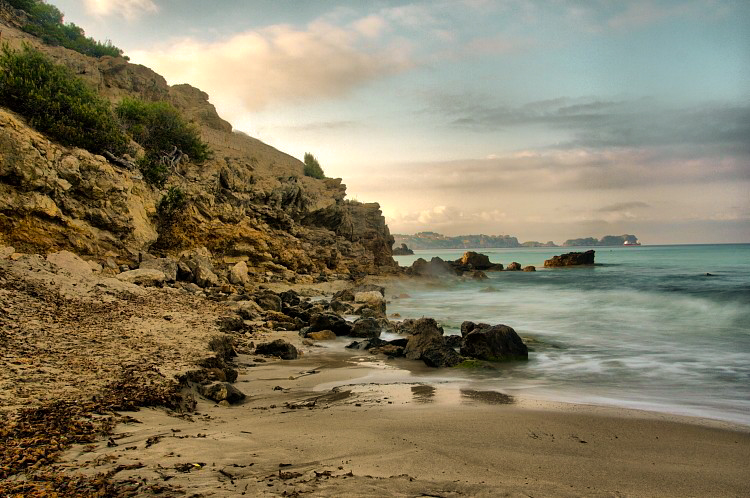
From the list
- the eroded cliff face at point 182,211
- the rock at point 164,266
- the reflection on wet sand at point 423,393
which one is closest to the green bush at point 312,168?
the eroded cliff face at point 182,211

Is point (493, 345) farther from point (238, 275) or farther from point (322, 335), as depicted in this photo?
point (238, 275)

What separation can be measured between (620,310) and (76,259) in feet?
68.1

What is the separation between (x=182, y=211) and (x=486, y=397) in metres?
19.3

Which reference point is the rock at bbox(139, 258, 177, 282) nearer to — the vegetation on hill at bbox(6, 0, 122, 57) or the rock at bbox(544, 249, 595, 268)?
the vegetation on hill at bbox(6, 0, 122, 57)

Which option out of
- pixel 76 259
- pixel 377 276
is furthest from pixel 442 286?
pixel 76 259

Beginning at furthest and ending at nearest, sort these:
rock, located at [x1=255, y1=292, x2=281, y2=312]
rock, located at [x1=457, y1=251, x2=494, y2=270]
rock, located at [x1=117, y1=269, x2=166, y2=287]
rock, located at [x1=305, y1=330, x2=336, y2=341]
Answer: rock, located at [x1=457, y1=251, x2=494, y2=270], rock, located at [x1=255, y1=292, x2=281, y2=312], rock, located at [x1=117, y1=269, x2=166, y2=287], rock, located at [x1=305, y1=330, x2=336, y2=341]

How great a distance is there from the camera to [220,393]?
17.3 ft

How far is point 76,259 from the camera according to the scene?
1255 centimetres

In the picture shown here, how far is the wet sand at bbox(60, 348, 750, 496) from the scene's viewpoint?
284cm

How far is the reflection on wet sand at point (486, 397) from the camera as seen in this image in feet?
18.5

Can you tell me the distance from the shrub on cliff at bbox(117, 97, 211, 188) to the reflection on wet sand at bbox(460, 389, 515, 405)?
22617 mm

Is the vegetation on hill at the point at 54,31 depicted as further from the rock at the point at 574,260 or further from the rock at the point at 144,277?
Answer: the rock at the point at 574,260

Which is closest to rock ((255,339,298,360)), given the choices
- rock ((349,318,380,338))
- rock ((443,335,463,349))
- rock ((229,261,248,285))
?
rock ((349,318,380,338))

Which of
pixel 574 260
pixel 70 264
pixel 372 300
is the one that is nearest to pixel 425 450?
pixel 70 264
